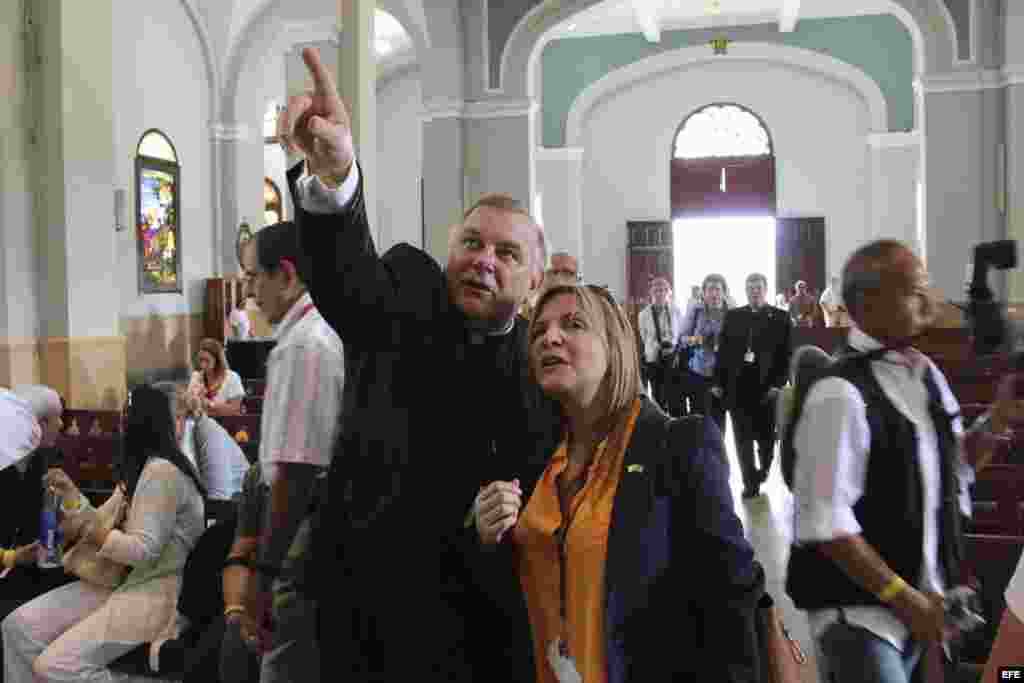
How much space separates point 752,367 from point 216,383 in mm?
3860

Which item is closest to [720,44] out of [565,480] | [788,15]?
[788,15]

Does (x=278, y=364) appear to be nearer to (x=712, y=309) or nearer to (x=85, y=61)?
(x=712, y=309)

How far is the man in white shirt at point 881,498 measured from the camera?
1960mm

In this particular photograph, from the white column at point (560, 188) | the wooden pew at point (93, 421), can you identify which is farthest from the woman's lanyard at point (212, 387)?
the white column at point (560, 188)

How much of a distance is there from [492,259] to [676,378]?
6.23 m

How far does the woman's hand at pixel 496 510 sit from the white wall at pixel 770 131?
18.4 m

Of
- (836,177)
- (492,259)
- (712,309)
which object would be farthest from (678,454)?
(836,177)

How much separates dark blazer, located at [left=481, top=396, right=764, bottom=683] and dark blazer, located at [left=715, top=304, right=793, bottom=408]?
5.49 m

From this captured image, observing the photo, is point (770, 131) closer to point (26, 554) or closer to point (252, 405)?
point (252, 405)

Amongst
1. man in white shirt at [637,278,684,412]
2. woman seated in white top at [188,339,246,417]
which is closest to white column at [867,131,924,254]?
man in white shirt at [637,278,684,412]

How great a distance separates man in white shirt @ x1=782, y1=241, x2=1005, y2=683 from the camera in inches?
77.2

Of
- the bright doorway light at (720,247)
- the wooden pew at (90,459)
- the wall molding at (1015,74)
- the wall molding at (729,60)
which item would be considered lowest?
the wooden pew at (90,459)

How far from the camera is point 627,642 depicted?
4.95 feet

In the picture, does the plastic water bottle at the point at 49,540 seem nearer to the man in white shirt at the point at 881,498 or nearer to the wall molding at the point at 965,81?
the man in white shirt at the point at 881,498
